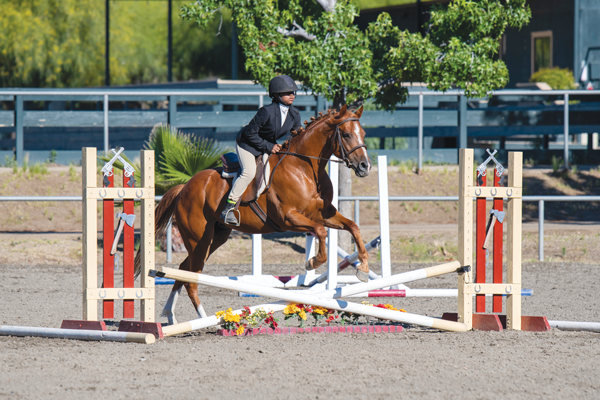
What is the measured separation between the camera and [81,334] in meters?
5.31

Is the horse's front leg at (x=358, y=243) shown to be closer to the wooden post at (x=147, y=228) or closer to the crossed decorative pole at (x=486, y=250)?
the crossed decorative pole at (x=486, y=250)

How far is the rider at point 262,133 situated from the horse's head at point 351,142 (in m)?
0.41

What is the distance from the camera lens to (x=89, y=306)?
543 centimetres

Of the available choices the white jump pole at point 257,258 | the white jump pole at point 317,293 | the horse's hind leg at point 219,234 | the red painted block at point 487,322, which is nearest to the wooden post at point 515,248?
the red painted block at point 487,322

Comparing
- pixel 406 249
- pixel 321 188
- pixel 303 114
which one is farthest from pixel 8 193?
pixel 321 188

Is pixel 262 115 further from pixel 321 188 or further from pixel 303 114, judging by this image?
pixel 303 114

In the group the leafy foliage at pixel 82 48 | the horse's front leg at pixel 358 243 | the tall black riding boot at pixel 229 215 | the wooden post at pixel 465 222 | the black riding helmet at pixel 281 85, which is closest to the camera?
the horse's front leg at pixel 358 243

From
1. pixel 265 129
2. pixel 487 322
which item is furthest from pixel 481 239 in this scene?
pixel 265 129

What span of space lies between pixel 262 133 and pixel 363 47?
4.61 m

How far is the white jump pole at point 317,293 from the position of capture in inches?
204

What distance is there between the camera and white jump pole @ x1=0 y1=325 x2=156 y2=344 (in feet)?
17.1

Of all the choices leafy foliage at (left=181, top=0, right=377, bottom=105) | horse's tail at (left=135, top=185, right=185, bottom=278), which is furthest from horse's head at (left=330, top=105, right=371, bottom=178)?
leafy foliage at (left=181, top=0, right=377, bottom=105)

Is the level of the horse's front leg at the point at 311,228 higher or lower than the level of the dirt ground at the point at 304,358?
higher

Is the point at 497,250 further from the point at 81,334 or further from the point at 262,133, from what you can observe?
the point at 81,334
